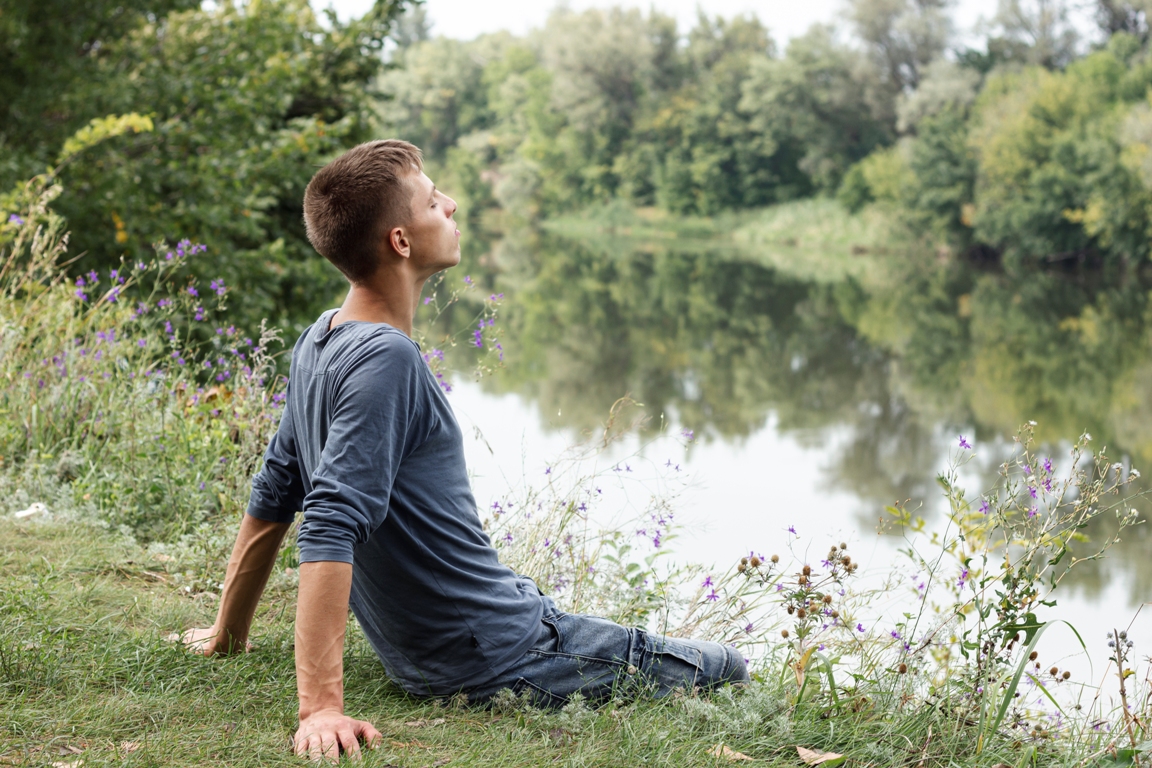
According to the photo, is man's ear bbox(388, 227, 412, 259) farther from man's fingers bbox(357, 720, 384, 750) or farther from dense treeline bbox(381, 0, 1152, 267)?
dense treeline bbox(381, 0, 1152, 267)

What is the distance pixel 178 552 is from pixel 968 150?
39266mm

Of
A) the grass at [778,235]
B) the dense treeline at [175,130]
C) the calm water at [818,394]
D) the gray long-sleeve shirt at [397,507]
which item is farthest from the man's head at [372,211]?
the grass at [778,235]

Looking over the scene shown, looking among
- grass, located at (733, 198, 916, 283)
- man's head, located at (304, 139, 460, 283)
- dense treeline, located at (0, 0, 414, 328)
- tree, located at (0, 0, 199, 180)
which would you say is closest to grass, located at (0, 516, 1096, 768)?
man's head, located at (304, 139, 460, 283)

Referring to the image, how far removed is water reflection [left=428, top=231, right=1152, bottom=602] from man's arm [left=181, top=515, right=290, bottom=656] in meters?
1.70

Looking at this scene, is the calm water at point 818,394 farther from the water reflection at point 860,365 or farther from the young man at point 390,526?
the young man at point 390,526

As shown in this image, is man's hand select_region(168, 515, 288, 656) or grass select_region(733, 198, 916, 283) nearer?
man's hand select_region(168, 515, 288, 656)

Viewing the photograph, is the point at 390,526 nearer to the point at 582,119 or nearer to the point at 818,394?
the point at 818,394

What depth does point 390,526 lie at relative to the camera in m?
2.35

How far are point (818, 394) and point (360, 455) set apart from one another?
A: 12260 millimetres

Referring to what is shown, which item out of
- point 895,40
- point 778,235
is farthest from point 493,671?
point 895,40

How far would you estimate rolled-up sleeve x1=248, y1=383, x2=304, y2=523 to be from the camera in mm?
2678

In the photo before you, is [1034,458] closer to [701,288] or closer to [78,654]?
[78,654]

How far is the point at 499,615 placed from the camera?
96.4 inches

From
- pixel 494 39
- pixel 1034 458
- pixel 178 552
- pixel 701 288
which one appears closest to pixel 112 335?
pixel 178 552
